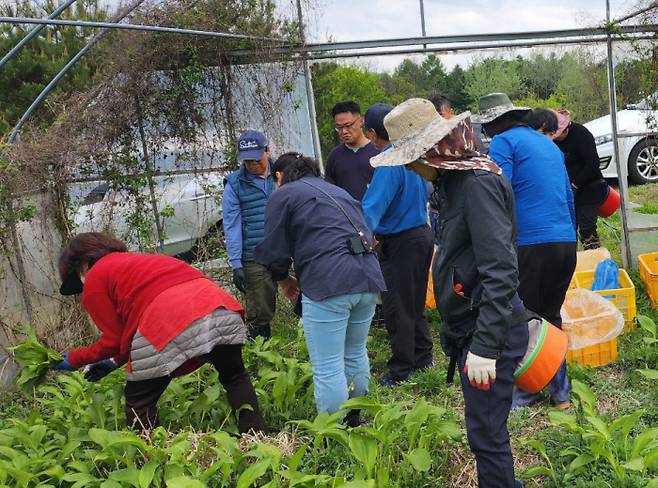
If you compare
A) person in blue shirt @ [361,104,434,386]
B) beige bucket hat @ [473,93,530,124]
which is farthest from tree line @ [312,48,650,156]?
beige bucket hat @ [473,93,530,124]

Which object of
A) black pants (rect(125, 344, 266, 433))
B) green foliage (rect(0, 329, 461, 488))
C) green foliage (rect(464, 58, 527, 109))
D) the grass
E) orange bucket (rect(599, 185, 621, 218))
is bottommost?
the grass

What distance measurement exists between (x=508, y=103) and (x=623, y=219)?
2971mm

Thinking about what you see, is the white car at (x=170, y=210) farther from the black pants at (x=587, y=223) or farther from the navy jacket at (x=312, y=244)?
the black pants at (x=587, y=223)

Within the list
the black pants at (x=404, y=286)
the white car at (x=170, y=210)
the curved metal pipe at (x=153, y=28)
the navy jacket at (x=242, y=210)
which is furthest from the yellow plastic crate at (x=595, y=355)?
the curved metal pipe at (x=153, y=28)

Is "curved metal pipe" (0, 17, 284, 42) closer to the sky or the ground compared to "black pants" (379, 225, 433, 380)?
closer to the sky

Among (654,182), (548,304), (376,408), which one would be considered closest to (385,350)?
(548,304)

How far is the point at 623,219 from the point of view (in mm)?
6551

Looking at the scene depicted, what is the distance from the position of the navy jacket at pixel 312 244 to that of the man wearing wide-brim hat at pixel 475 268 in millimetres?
768

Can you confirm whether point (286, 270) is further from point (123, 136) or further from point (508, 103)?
point (123, 136)

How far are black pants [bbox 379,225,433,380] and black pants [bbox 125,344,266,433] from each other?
4.19 ft

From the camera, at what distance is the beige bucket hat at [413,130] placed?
2717mm

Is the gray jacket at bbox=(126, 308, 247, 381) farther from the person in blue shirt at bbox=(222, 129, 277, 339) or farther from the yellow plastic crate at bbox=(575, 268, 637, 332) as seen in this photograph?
the yellow plastic crate at bbox=(575, 268, 637, 332)

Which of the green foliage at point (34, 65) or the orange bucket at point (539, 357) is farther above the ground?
the green foliage at point (34, 65)

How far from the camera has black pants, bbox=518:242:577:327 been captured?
4070mm
